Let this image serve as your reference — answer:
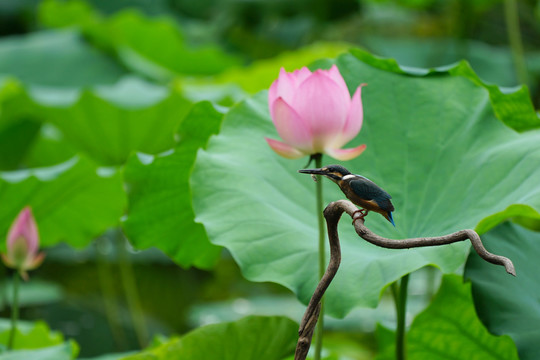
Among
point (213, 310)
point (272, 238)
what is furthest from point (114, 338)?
point (272, 238)

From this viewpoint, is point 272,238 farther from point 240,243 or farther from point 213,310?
point 213,310

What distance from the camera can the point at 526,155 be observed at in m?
0.65

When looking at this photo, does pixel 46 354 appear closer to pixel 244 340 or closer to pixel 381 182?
pixel 244 340

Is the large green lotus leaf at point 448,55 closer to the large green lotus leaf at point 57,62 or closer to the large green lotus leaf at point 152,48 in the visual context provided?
the large green lotus leaf at point 152,48

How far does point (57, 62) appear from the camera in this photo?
312 centimetres

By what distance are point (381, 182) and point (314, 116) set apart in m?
0.23

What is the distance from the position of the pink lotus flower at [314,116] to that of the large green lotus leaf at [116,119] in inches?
43.0

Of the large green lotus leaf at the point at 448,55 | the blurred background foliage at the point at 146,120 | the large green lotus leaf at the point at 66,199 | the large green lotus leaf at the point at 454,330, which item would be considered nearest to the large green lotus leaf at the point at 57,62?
the blurred background foliage at the point at 146,120

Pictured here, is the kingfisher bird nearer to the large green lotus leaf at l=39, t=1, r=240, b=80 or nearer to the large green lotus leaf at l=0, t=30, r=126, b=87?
the large green lotus leaf at l=39, t=1, r=240, b=80

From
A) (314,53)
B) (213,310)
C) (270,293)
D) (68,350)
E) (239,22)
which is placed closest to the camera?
(68,350)

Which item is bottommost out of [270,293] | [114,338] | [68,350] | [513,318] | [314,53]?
[270,293]

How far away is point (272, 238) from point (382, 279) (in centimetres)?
11

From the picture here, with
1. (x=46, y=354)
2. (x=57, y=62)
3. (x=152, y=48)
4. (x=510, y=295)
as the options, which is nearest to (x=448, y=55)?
(x=152, y=48)

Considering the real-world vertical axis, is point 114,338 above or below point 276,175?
below
